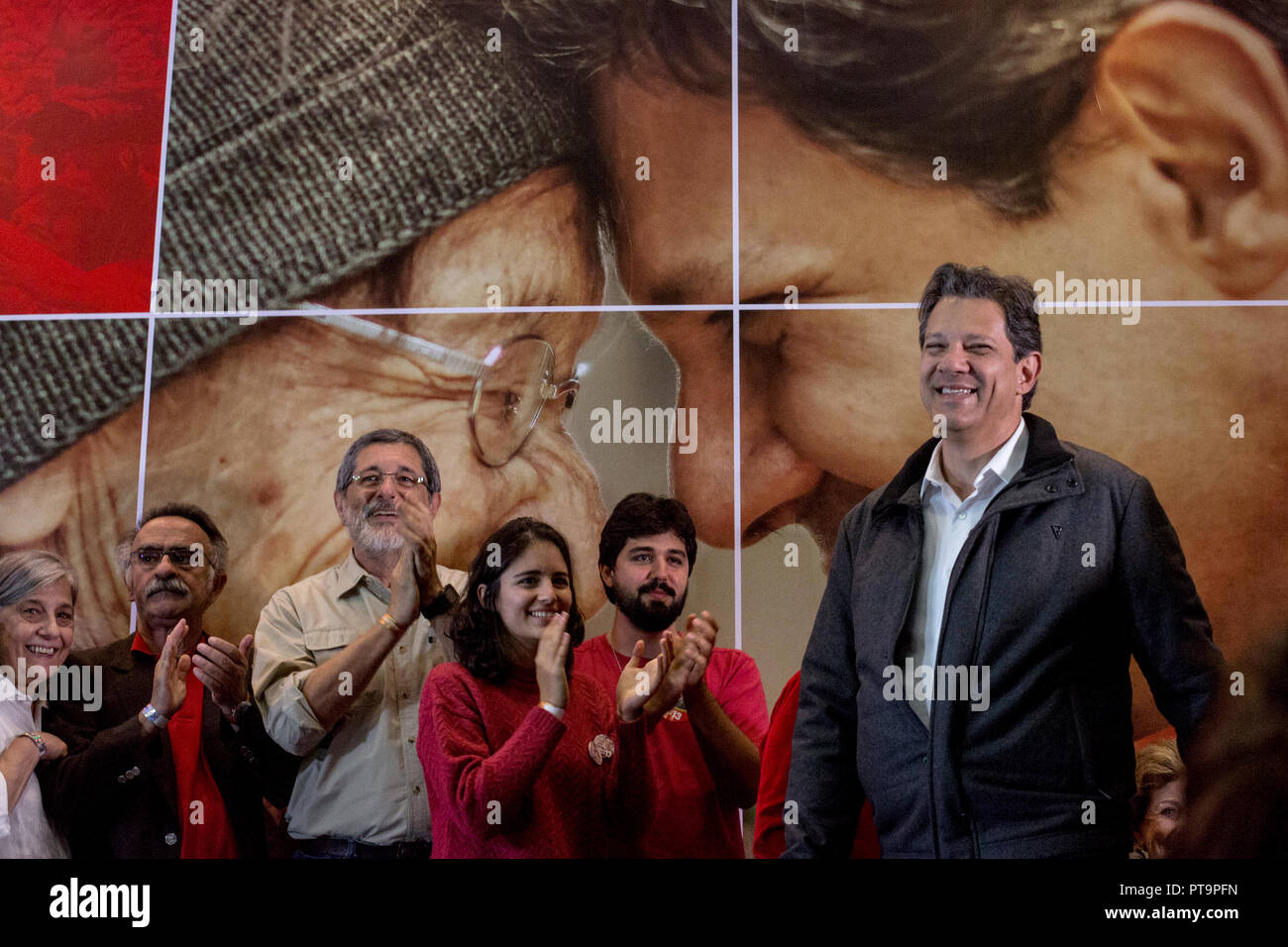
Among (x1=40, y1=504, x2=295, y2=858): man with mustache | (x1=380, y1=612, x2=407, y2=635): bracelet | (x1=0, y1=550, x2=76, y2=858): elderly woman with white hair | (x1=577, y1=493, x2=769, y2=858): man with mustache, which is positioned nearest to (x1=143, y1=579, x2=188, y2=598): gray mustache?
(x1=40, y1=504, x2=295, y2=858): man with mustache

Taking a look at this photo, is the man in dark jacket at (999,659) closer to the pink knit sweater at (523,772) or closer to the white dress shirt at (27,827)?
the pink knit sweater at (523,772)

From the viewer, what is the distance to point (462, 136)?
4.27 metres

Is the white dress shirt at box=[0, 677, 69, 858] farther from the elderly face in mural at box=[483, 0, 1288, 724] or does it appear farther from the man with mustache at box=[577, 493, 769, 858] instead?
the elderly face in mural at box=[483, 0, 1288, 724]

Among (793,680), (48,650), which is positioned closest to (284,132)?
(48,650)

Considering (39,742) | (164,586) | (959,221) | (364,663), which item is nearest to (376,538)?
(364,663)

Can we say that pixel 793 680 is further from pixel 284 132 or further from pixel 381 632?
pixel 284 132

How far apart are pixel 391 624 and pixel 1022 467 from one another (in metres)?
1.77

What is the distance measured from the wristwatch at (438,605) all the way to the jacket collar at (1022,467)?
1254 millimetres

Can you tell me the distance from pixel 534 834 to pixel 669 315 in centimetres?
172

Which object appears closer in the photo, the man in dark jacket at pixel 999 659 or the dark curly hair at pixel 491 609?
the man in dark jacket at pixel 999 659

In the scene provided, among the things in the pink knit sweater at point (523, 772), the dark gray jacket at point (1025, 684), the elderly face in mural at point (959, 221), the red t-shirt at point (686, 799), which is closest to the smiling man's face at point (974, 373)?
the dark gray jacket at point (1025, 684)

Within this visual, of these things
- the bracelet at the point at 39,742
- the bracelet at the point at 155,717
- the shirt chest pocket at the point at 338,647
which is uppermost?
the shirt chest pocket at the point at 338,647

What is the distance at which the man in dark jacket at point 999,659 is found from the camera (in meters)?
3.05

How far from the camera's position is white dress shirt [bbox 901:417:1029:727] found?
3.25 m
